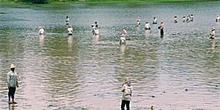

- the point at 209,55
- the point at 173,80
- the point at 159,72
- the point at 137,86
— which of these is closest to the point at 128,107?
the point at 137,86

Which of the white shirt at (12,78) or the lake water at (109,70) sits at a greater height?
the white shirt at (12,78)

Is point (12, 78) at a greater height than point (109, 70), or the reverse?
point (12, 78)

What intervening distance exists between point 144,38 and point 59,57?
834 inches

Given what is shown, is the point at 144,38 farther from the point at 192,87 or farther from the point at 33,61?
the point at 192,87

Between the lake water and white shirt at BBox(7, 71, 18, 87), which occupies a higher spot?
white shirt at BBox(7, 71, 18, 87)

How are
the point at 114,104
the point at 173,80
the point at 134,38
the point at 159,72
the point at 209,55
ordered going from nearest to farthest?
the point at 114,104
the point at 173,80
the point at 159,72
the point at 209,55
the point at 134,38

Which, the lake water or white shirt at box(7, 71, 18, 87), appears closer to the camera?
white shirt at box(7, 71, 18, 87)

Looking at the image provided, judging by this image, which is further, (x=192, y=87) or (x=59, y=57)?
(x=59, y=57)

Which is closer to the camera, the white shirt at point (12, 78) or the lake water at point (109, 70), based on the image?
the white shirt at point (12, 78)

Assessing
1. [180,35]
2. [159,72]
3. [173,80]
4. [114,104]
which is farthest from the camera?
[180,35]

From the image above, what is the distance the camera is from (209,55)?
5472 cm

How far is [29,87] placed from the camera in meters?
37.1

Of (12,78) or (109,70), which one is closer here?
(12,78)

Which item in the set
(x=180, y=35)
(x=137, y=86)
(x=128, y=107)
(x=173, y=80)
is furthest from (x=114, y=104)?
(x=180, y=35)
